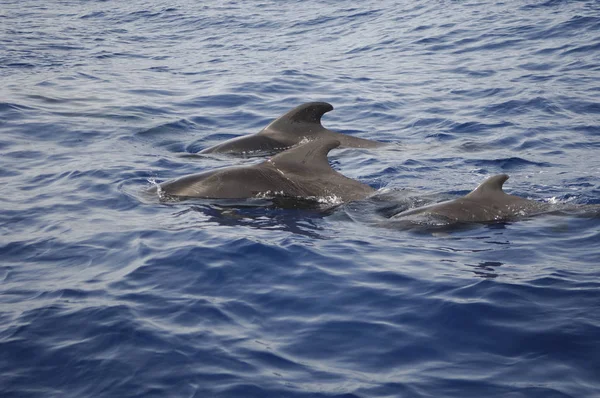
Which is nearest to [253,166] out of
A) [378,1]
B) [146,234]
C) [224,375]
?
[146,234]

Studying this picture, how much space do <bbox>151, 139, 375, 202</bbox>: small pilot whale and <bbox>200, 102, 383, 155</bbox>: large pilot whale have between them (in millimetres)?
2173

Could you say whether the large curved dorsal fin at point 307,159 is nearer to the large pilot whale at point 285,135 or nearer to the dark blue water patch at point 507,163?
the large pilot whale at point 285,135

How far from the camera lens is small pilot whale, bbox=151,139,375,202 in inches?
395

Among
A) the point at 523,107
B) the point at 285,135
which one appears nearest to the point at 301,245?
the point at 285,135

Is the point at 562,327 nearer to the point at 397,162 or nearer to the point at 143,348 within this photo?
the point at 143,348

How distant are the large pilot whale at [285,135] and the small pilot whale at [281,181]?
85.5 inches

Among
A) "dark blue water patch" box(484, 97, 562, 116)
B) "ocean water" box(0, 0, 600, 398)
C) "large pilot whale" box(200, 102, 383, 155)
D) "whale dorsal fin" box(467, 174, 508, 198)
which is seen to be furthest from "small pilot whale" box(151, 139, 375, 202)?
"dark blue water patch" box(484, 97, 562, 116)

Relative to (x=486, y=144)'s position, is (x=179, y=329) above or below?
above

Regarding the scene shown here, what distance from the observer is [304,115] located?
41.7 ft

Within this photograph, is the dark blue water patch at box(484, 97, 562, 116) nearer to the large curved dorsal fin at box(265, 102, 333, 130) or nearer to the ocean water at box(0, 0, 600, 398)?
the ocean water at box(0, 0, 600, 398)

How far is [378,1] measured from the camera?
96.5 ft

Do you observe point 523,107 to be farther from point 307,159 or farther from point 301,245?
point 301,245

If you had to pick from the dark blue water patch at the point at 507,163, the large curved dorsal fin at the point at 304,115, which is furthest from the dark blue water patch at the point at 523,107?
the large curved dorsal fin at the point at 304,115

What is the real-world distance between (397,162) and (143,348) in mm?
6924
